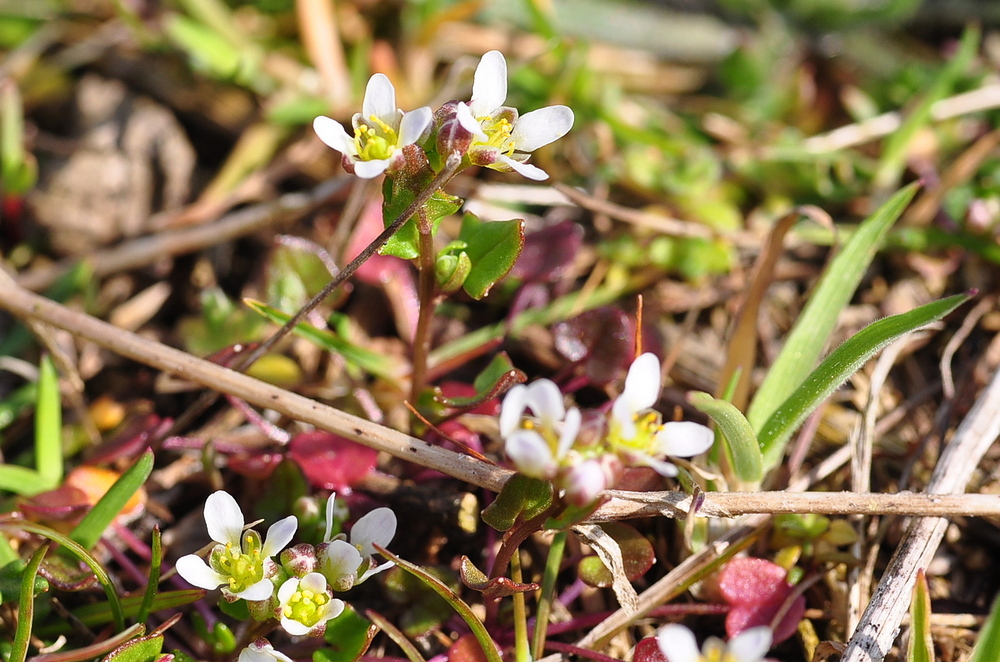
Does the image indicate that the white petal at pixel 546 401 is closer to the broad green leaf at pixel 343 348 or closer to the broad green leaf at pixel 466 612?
the broad green leaf at pixel 466 612

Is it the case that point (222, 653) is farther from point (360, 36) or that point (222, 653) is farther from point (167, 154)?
point (360, 36)

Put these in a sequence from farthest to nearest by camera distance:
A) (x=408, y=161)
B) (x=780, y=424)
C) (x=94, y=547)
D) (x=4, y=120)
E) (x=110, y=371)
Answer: (x=4, y=120) → (x=110, y=371) → (x=94, y=547) → (x=780, y=424) → (x=408, y=161)

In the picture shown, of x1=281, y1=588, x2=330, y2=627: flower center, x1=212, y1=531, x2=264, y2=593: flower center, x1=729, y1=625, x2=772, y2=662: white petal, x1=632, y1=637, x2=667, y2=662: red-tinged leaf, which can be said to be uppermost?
x1=729, y1=625, x2=772, y2=662: white petal

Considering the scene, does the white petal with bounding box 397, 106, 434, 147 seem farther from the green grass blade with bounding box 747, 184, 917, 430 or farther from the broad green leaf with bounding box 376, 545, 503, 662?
the green grass blade with bounding box 747, 184, 917, 430

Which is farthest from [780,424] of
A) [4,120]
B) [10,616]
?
[4,120]

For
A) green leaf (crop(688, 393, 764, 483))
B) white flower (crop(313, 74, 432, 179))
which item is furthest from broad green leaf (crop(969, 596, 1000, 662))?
white flower (crop(313, 74, 432, 179))
